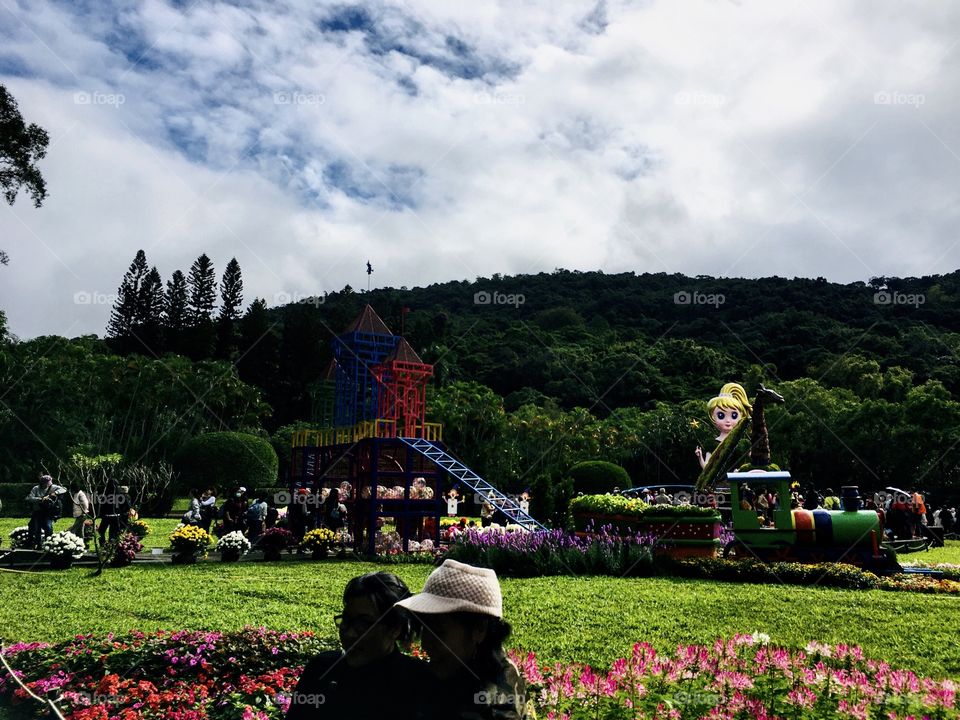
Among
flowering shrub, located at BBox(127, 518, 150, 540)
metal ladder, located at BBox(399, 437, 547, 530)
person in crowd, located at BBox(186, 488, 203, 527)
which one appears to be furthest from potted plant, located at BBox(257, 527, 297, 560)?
flowering shrub, located at BBox(127, 518, 150, 540)

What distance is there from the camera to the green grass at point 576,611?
887 cm

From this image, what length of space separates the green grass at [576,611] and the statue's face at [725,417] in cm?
702

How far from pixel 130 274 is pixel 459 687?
216ft

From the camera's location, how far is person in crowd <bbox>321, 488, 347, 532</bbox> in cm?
2067

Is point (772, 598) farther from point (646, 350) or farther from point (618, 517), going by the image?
point (646, 350)

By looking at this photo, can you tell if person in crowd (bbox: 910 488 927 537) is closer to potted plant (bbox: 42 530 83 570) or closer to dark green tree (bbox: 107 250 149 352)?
potted plant (bbox: 42 530 83 570)

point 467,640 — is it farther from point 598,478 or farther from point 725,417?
point 598,478

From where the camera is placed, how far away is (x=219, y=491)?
1396 inches

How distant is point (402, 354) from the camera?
2106 cm

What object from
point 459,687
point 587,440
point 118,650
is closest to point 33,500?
point 118,650

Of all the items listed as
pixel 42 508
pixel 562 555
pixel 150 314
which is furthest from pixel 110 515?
pixel 150 314

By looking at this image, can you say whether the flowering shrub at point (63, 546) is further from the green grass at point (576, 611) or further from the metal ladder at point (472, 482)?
the metal ladder at point (472, 482)

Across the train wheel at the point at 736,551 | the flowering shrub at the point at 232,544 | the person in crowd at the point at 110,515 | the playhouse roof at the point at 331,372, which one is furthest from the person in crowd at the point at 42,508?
the train wheel at the point at 736,551

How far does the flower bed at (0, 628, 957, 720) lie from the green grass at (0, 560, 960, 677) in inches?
74.0
